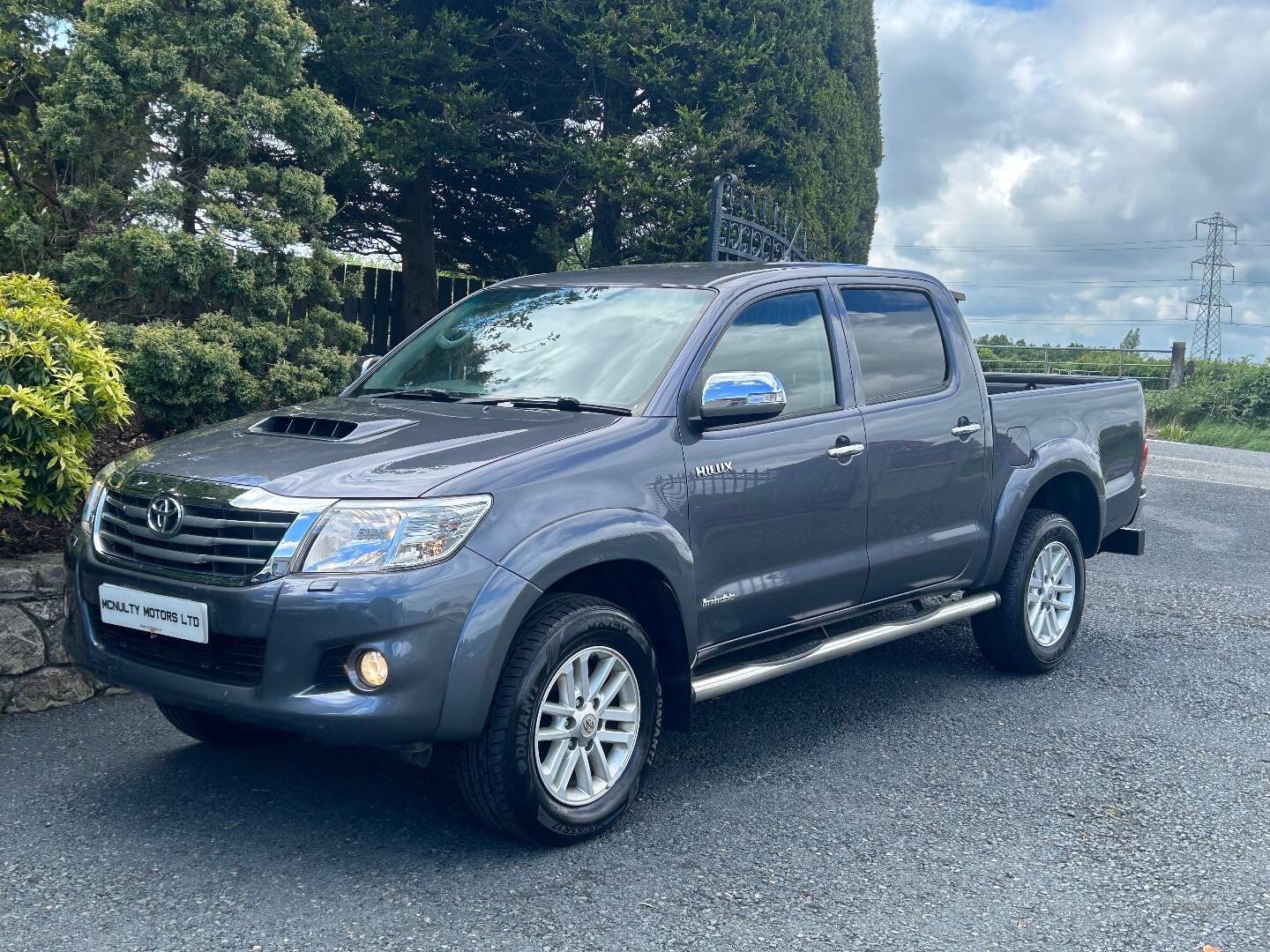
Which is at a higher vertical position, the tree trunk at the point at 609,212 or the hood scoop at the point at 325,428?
the tree trunk at the point at 609,212

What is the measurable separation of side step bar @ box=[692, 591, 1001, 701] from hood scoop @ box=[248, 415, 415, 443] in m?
1.42

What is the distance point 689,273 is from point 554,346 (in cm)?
75

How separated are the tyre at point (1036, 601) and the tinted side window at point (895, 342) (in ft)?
3.41

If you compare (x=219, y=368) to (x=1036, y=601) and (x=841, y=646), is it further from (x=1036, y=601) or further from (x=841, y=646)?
(x=1036, y=601)

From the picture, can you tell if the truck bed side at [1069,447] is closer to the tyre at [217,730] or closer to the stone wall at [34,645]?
the tyre at [217,730]

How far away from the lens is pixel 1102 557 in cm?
1025

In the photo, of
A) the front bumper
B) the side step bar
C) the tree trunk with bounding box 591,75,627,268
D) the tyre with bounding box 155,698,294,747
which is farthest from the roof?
the tree trunk with bounding box 591,75,627,268

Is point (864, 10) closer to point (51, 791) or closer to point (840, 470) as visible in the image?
point (840, 470)

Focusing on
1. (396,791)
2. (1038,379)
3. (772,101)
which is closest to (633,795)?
(396,791)

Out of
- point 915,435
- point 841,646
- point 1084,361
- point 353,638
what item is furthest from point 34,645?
point 1084,361

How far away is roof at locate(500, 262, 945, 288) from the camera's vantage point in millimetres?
5184

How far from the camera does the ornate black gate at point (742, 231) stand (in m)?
10.6

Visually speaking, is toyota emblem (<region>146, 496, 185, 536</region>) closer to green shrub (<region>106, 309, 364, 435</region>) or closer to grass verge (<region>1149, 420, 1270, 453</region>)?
green shrub (<region>106, 309, 364, 435</region>)

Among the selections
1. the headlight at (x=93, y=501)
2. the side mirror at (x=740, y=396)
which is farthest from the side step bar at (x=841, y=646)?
the headlight at (x=93, y=501)
